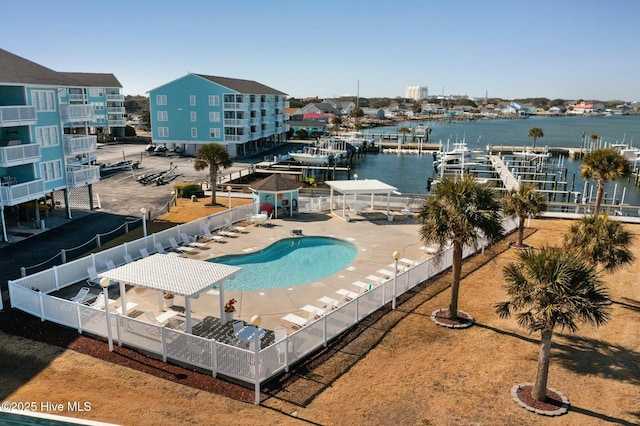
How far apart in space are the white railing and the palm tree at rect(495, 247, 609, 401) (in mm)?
5774

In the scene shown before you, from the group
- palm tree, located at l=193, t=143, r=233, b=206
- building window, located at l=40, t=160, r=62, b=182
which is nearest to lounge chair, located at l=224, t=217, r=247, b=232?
palm tree, located at l=193, t=143, r=233, b=206

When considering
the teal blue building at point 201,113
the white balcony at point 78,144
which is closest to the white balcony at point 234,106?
the teal blue building at point 201,113

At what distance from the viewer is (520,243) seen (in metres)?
26.9

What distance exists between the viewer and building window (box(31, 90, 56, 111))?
96.1 feet

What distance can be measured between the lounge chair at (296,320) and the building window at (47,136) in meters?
22.6

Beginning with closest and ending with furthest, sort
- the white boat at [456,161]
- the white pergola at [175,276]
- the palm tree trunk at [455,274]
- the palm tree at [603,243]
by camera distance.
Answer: the white pergola at [175,276] < the palm tree trunk at [455,274] < the palm tree at [603,243] < the white boat at [456,161]

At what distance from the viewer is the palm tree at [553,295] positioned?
38.1ft

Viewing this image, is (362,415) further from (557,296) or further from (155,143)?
(155,143)

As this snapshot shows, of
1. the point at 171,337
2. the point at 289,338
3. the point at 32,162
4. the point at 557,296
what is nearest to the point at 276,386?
the point at 289,338

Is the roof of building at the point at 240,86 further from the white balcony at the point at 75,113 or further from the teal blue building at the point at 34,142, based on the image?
the teal blue building at the point at 34,142

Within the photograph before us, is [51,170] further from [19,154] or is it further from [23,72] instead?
[23,72]

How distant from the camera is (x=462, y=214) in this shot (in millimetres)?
15891

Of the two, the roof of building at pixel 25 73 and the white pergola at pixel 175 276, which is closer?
the white pergola at pixel 175 276

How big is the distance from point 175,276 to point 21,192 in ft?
55.6
